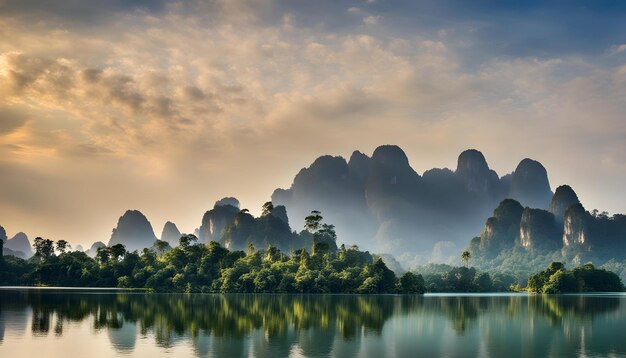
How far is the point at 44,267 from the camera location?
116 metres

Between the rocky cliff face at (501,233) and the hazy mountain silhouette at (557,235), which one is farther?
the rocky cliff face at (501,233)

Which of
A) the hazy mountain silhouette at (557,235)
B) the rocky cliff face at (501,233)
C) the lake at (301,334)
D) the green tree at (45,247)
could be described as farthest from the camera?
the rocky cliff face at (501,233)

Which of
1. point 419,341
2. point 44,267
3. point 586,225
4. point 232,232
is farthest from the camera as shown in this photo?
point 232,232

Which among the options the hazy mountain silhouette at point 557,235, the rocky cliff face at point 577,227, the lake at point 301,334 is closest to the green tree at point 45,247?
the lake at point 301,334

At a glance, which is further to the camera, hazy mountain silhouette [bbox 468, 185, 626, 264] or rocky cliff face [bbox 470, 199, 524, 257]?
rocky cliff face [bbox 470, 199, 524, 257]

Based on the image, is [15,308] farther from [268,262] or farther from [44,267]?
[44,267]

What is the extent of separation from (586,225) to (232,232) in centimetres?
10151

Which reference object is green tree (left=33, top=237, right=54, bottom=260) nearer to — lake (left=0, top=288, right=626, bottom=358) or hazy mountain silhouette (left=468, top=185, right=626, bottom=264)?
lake (left=0, top=288, right=626, bottom=358)

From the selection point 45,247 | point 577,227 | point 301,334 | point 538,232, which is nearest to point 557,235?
point 538,232

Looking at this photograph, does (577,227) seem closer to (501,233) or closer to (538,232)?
(538,232)

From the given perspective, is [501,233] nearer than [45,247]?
No

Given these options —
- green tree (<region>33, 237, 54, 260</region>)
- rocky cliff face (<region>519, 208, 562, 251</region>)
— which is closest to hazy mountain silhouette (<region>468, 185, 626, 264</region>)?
rocky cliff face (<region>519, 208, 562, 251</region>)

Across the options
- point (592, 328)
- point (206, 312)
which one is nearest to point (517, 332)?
point (592, 328)

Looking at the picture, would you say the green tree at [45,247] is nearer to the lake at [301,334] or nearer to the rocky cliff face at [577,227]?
the lake at [301,334]
